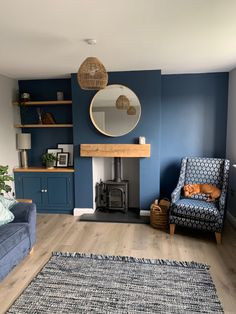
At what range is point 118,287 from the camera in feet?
7.27

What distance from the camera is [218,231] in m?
3.00

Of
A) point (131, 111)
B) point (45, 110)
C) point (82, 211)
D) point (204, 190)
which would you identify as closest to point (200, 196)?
point (204, 190)

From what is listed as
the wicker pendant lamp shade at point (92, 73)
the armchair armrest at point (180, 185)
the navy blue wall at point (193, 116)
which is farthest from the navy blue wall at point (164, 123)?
the wicker pendant lamp shade at point (92, 73)

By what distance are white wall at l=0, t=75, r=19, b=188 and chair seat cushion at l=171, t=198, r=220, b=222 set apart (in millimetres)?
2740

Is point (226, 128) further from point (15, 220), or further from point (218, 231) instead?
point (15, 220)

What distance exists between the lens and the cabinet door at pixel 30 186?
13.5ft

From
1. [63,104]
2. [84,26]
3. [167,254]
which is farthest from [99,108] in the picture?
[167,254]

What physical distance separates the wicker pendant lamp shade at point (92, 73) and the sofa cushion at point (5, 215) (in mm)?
1572

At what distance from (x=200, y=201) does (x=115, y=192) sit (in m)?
1.41

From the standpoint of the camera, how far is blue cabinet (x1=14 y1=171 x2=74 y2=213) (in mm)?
4078

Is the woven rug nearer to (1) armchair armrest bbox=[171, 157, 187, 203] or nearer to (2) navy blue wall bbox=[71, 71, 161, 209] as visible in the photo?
(1) armchair armrest bbox=[171, 157, 187, 203]

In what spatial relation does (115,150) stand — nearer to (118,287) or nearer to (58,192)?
(58,192)

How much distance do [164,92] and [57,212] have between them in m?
2.71

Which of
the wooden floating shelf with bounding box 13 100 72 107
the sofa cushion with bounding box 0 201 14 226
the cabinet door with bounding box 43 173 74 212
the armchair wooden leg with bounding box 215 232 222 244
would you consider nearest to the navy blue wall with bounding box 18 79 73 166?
the wooden floating shelf with bounding box 13 100 72 107
